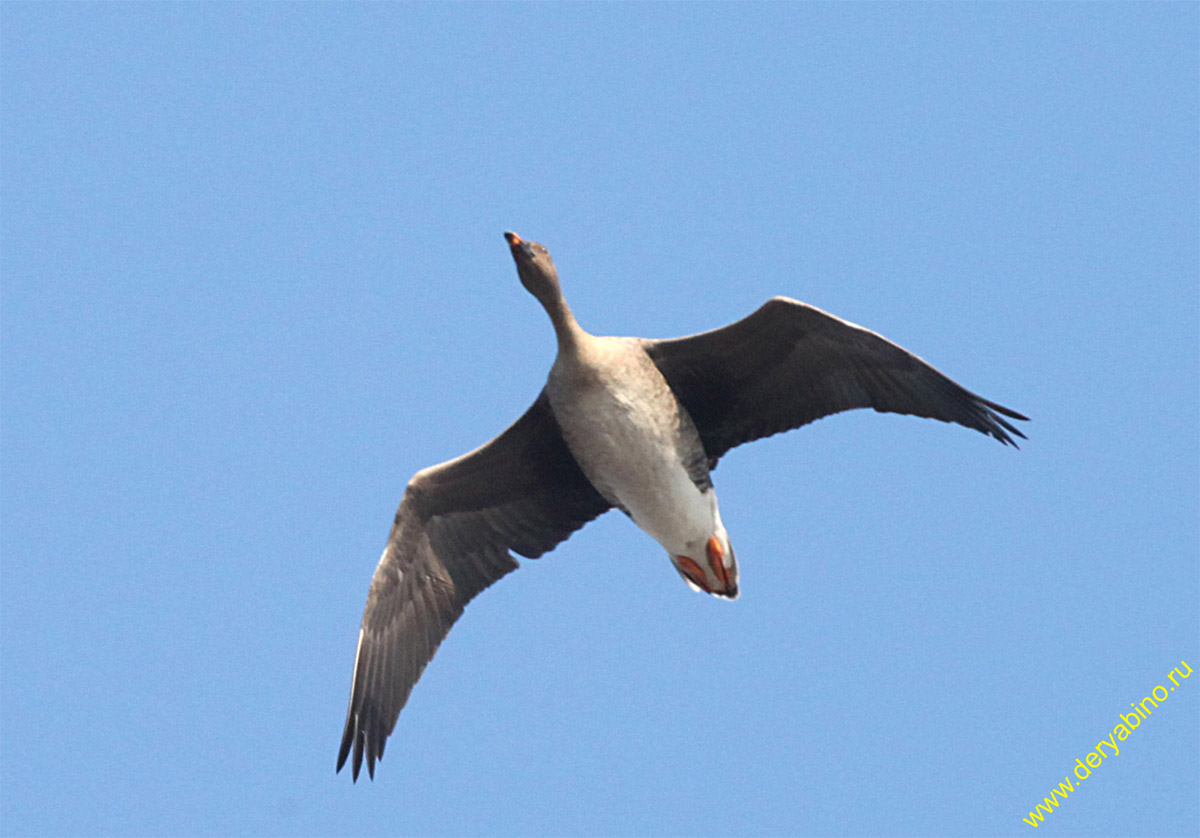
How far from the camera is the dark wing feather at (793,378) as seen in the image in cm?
996

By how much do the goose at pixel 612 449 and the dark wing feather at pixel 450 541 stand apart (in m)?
0.01

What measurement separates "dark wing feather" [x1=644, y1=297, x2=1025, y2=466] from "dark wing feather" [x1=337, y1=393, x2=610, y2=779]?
1.21 meters

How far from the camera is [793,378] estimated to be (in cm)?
1046

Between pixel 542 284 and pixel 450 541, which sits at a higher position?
pixel 542 284

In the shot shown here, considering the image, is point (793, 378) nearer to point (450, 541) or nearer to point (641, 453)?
point (641, 453)

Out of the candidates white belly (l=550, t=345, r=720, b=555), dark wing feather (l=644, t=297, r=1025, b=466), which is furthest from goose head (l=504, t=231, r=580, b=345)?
dark wing feather (l=644, t=297, r=1025, b=466)

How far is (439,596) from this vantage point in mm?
11188

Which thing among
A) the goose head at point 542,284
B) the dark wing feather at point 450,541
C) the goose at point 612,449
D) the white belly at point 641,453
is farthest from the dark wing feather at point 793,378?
the dark wing feather at point 450,541

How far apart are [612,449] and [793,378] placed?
163 centimetres

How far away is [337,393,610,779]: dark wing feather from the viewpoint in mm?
10812

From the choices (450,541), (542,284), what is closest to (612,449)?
(542,284)

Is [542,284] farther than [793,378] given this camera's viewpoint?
No

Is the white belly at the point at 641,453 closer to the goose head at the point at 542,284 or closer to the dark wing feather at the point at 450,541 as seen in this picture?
the goose head at the point at 542,284

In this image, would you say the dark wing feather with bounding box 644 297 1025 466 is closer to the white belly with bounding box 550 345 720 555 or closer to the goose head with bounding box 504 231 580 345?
the white belly with bounding box 550 345 720 555
